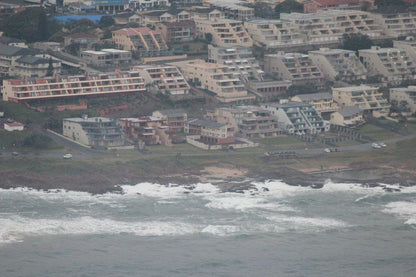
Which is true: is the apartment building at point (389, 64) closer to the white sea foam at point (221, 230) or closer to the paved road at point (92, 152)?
the paved road at point (92, 152)

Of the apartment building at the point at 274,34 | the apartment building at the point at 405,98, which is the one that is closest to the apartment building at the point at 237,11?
the apartment building at the point at 274,34

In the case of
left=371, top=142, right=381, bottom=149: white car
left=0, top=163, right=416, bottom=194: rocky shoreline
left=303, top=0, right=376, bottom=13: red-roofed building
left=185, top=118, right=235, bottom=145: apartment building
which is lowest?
left=0, top=163, right=416, bottom=194: rocky shoreline

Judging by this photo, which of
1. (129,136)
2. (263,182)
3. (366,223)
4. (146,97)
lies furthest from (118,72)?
(366,223)

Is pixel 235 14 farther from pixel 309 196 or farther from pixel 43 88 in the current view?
pixel 309 196

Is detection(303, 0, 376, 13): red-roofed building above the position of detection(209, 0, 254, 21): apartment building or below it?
above

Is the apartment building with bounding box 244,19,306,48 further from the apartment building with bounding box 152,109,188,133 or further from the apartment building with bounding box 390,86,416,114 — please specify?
the apartment building with bounding box 152,109,188,133

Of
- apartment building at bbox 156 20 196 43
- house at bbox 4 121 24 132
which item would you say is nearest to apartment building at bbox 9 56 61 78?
house at bbox 4 121 24 132
